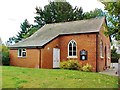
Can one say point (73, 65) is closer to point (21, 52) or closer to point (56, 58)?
point (56, 58)

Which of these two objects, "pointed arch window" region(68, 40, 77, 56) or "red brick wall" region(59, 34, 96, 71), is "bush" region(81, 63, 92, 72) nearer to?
"red brick wall" region(59, 34, 96, 71)

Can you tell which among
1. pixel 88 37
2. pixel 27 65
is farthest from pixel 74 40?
pixel 27 65

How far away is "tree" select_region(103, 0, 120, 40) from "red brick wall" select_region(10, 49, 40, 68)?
470 inches

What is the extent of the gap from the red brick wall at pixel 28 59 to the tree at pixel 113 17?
1195cm

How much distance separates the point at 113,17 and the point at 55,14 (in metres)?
38.0

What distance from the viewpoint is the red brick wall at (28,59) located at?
72.9ft

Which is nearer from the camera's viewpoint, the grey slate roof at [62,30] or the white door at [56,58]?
the grey slate roof at [62,30]

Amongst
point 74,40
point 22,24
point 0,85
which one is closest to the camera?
point 0,85

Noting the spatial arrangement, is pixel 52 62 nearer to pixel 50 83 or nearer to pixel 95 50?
pixel 95 50

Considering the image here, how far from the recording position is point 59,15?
47.5 metres

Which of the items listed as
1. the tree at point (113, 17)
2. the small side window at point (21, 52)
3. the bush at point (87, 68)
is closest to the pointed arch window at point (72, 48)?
the bush at point (87, 68)

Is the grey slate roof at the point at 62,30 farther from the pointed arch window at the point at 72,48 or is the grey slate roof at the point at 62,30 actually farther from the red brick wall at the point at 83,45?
the pointed arch window at the point at 72,48

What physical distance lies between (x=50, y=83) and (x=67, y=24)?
16826 millimetres

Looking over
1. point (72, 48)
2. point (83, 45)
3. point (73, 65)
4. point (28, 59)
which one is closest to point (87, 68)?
point (73, 65)
